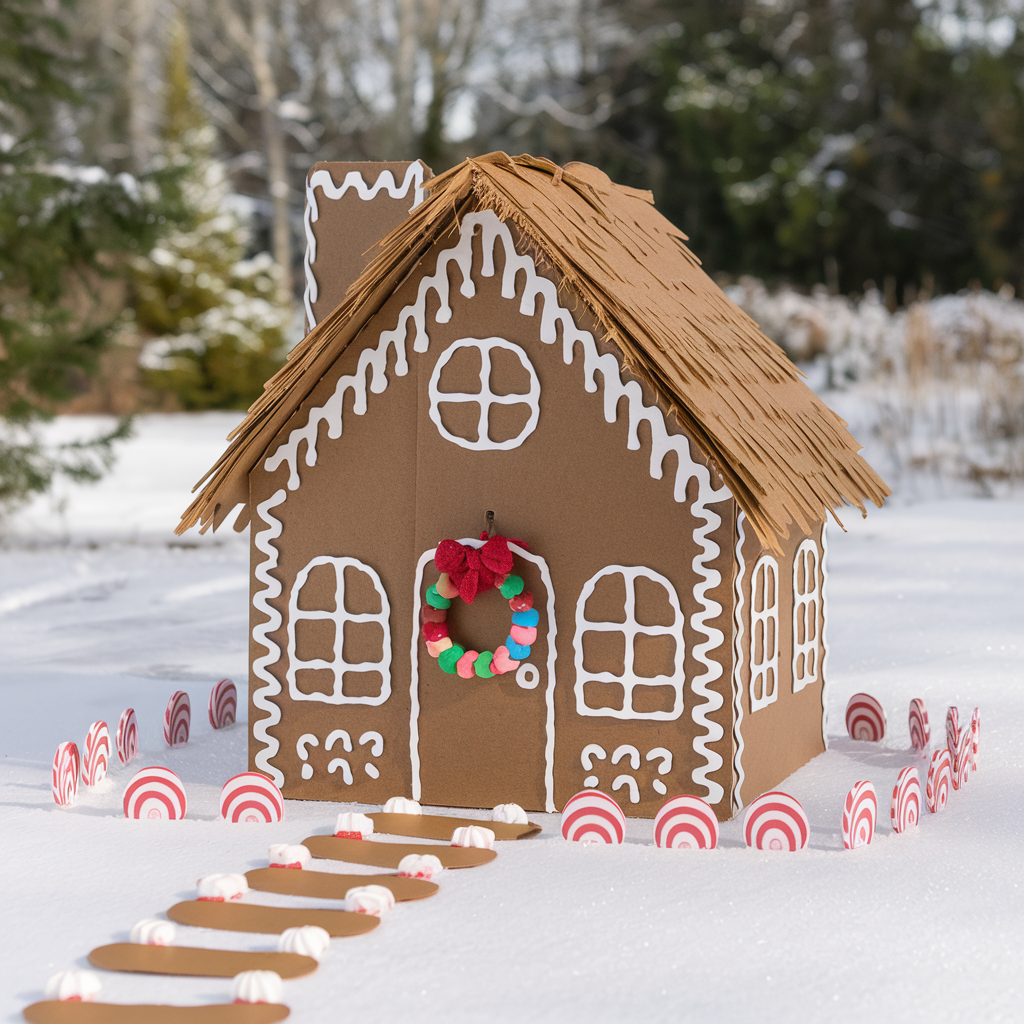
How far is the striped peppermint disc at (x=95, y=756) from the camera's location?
4.00 meters

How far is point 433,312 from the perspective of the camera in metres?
3.81

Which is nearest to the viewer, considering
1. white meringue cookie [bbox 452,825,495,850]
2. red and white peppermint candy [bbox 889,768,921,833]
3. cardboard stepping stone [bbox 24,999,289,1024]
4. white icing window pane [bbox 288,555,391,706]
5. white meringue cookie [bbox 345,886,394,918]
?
cardboard stepping stone [bbox 24,999,289,1024]

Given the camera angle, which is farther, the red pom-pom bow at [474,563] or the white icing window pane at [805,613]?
the white icing window pane at [805,613]

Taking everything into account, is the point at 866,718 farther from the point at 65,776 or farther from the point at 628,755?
the point at 65,776

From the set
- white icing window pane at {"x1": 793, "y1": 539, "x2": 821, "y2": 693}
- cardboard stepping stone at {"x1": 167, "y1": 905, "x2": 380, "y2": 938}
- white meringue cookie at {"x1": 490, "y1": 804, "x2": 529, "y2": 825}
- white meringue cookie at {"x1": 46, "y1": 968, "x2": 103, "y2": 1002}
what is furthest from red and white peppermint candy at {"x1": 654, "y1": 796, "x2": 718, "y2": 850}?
white meringue cookie at {"x1": 46, "y1": 968, "x2": 103, "y2": 1002}

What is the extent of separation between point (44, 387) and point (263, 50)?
568 inches

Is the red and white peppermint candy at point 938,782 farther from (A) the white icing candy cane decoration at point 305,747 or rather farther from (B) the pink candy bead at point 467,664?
(A) the white icing candy cane decoration at point 305,747

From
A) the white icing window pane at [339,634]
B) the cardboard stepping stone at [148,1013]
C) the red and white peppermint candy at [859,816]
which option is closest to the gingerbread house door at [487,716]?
the white icing window pane at [339,634]

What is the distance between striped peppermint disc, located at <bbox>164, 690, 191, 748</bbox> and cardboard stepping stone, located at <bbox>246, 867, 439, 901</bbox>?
4.81 ft

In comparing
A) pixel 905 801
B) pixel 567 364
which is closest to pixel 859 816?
pixel 905 801

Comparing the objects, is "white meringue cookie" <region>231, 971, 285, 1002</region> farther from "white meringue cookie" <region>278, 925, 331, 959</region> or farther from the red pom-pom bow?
the red pom-pom bow

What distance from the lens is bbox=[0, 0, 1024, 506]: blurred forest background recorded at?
1040 cm

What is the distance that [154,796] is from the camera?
3.66 metres

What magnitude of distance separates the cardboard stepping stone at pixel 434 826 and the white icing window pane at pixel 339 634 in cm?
39
